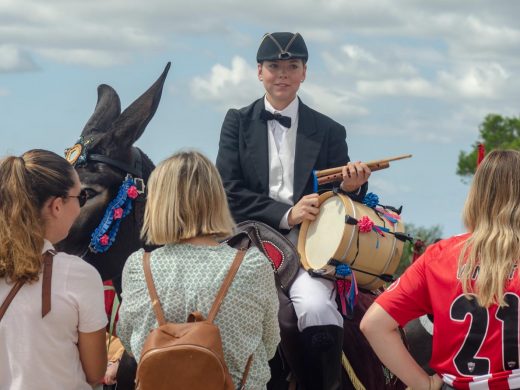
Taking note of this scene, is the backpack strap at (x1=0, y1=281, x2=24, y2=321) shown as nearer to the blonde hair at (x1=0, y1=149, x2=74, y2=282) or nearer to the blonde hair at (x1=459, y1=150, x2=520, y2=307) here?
the blonde hair at (x1=0, y1=149, x2=74, y2=282)

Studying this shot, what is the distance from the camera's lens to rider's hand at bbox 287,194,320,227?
6.69 metres

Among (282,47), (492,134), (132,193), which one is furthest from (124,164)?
(492,134)

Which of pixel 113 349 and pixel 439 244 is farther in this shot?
pixel 113 349

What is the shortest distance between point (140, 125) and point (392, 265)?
1791mm

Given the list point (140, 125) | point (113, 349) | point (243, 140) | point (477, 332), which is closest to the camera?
point (477, 332)

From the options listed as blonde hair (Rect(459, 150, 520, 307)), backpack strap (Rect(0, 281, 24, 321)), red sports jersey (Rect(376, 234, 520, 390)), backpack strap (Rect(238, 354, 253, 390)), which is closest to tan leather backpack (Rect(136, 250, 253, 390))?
backpack strap (Rect(238, 354, 253, 390))

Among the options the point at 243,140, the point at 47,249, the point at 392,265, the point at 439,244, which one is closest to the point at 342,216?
the point at 392,265

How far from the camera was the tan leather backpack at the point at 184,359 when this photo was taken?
455cm

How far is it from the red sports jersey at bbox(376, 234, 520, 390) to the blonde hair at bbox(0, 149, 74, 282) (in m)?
1.62

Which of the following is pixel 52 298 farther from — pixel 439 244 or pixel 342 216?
pixel 342 216

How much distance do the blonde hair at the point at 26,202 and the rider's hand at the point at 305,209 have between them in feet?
6.59

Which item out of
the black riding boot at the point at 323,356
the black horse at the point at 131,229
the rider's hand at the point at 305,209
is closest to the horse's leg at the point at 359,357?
the black horse at the point at 131,229

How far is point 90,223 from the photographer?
21.0 feet

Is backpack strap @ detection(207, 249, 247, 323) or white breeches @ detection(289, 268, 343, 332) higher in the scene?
backpack strap @ detection(207, 249, 247, 323)
